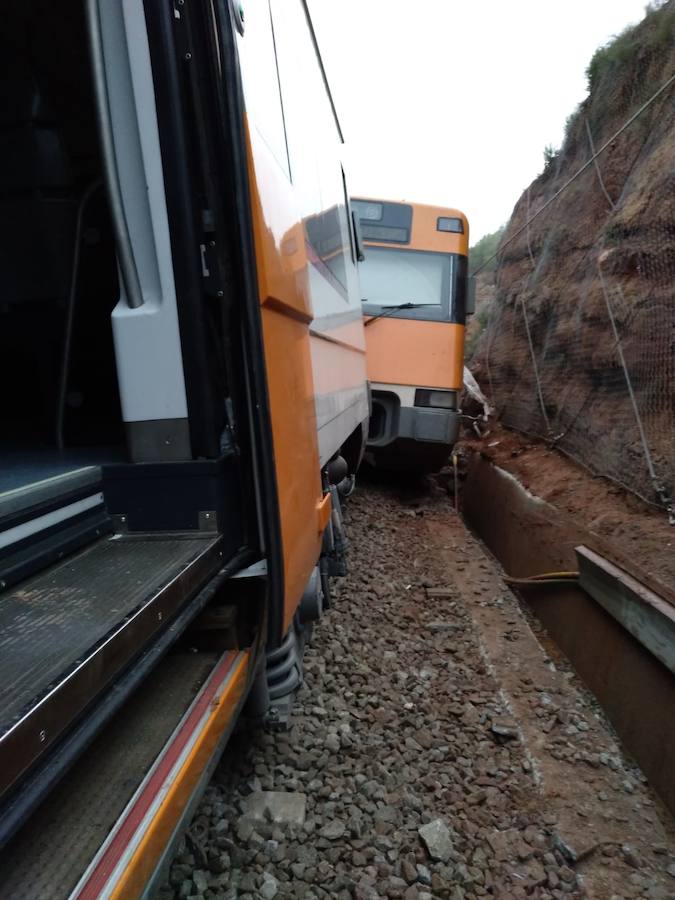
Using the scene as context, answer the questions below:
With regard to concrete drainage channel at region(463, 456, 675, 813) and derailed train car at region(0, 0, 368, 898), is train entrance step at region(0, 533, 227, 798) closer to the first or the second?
derailed train car at region(0, 0, 368, 898)

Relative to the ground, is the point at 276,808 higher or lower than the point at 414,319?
lower

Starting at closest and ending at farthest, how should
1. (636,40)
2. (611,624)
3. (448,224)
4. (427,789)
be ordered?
(427,789), (611,624), (448,224), (636,40)

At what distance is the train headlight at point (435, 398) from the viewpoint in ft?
20.9

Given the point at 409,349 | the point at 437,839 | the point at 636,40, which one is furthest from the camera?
the point at 636,40

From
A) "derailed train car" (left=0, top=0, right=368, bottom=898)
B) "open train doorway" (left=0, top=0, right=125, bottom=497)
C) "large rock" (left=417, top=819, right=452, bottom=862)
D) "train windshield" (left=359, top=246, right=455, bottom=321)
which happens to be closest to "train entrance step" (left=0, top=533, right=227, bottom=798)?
"derailed train car" (left=0, top=0, right=368, bottom=898)

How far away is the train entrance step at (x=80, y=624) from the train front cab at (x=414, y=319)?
4969 mm

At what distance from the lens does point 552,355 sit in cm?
743

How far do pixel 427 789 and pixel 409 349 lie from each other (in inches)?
184

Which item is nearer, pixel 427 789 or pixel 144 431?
pixel 144 431

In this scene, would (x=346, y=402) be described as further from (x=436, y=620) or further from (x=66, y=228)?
(x=66, y=228)

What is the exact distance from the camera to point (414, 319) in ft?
20.7

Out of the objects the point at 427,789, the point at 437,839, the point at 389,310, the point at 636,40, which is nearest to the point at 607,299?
the point at 389,310

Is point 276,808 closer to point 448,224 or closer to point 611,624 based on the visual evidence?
point 611,624

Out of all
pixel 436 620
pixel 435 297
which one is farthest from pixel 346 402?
pixel 435 297
